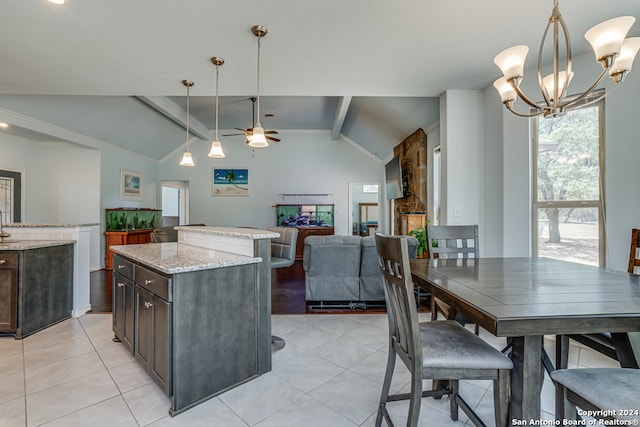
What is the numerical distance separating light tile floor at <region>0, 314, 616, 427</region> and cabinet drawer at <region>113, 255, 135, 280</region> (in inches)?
26.0

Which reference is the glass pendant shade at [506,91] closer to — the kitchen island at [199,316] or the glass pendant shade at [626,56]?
the glass pendant shade at [626,56]

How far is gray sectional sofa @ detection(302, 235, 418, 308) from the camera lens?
3.37 meters

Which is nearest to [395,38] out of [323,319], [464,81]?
[464,81]

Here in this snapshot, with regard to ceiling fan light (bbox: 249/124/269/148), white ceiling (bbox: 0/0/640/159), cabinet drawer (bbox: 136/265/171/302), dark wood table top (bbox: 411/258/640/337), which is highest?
white ceiling (bbox: 0/0/640/159)

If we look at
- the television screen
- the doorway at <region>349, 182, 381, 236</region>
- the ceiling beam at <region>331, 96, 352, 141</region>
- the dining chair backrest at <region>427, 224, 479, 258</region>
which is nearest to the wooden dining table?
the dining chair backrest at <region>427, 224, 479, 258</region>

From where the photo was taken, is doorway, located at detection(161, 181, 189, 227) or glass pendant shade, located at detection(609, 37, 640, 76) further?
doorway, located at detection(161, 181, 189, 227)

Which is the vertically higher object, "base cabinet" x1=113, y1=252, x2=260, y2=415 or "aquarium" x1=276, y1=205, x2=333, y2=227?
"aquarium" x1=276, y1=205, x2=333, y2=227

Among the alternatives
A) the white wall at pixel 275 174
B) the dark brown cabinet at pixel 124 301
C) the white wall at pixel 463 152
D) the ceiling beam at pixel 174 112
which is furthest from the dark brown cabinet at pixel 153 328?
the white wall at pixel 275 174

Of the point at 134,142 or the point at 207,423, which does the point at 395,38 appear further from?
the point at 134,142

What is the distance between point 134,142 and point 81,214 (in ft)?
5.69

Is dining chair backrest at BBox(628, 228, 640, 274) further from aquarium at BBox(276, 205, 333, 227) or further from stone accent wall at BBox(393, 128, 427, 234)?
aquarium at BBox(276, 205, 333, 227)

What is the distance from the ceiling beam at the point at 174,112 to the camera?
4920mm

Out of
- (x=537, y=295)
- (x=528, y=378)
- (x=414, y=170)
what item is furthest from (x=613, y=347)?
(x=414, y=170)

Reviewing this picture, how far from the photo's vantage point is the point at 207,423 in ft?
5.18
